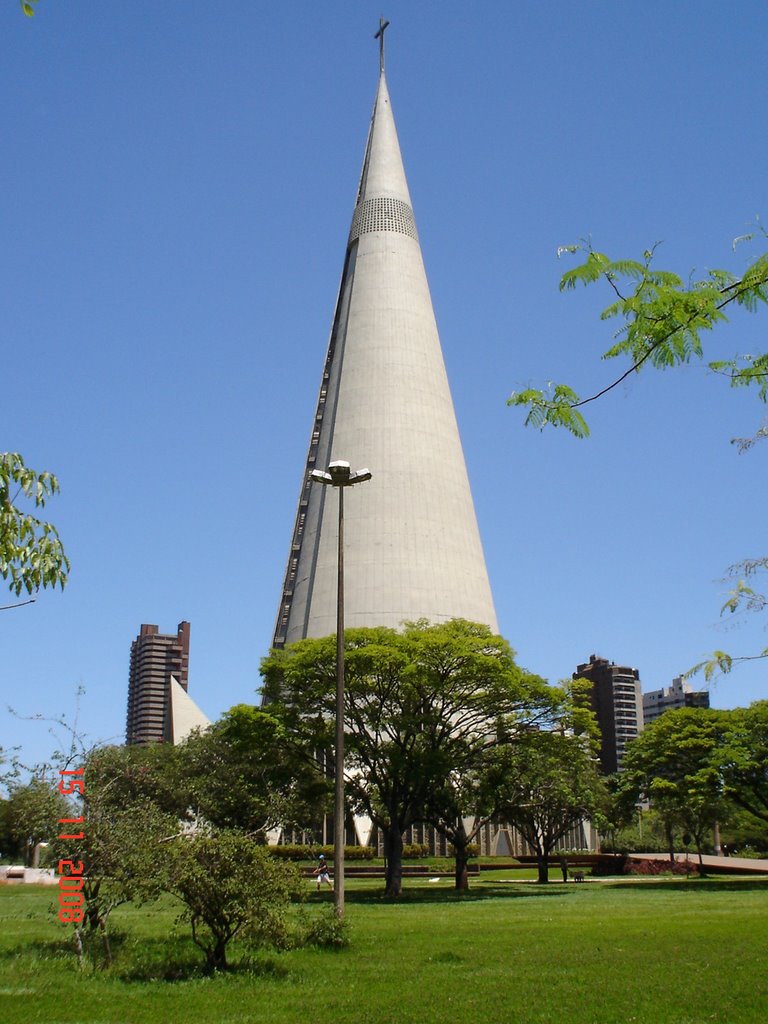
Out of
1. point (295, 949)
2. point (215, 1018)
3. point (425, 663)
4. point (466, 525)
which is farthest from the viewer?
point (466, 525)

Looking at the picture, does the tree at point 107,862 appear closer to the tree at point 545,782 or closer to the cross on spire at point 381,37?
the tree at point 545,782

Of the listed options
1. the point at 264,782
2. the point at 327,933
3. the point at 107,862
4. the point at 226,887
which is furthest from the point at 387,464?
the point at 226,887

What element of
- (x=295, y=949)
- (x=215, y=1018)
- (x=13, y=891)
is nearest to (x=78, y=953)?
(x=295, y=949)

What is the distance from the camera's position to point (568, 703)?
35.7 meters

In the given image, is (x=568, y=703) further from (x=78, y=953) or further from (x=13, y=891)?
(x=78, y=953)

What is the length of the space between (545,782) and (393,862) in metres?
9.38

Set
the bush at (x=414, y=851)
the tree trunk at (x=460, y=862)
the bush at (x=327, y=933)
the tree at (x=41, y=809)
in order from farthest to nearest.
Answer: the bush at (x=414, y=851) < the tree trunk at (x=460, y=862) < the bush at (x=327, y=933) < the tree at (x=41, y=809)

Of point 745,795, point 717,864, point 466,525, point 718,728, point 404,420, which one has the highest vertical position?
point 404,420

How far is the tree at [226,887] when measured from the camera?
14.0 metres

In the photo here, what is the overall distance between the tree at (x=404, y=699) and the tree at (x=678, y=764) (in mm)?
7341

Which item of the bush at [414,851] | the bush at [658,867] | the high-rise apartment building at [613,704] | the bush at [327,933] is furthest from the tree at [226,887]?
the high-rise apartment building at [613,704]

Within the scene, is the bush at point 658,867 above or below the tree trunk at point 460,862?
below

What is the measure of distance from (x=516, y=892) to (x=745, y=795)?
10584 mm

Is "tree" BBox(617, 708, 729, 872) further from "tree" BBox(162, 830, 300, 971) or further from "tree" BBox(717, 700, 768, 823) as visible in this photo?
"tree" BBox(162, 830, 300, 971)
